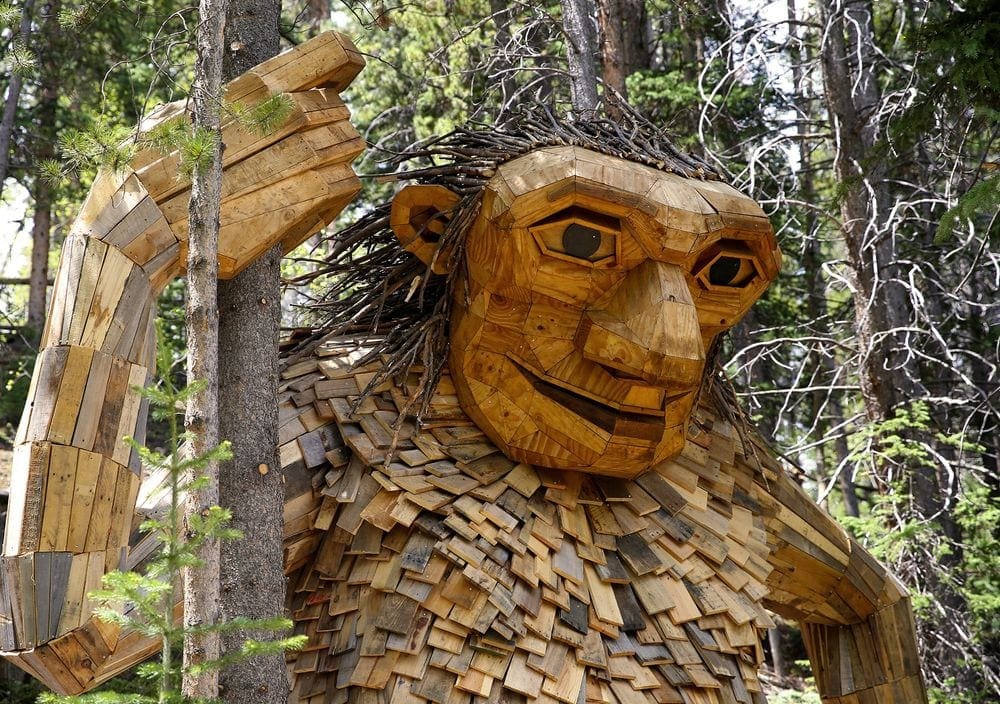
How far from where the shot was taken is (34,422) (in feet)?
8.11

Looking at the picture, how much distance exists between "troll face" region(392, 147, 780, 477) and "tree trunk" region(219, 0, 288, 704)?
0.63m

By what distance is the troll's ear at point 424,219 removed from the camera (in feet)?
11.1

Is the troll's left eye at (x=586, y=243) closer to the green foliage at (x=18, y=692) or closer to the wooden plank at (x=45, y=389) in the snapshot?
the wooden plank at (x=45, y=389)

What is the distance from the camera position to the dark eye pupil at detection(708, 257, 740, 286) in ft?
10.8

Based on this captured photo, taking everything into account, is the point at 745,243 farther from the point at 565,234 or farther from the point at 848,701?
the point at 848,701

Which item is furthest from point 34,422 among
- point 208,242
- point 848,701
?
point 848,701

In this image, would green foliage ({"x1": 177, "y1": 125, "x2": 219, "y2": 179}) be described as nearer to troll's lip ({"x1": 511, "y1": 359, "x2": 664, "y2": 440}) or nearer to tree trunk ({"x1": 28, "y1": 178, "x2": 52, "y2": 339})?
troll's lip ({"x1": 511, "y1": 359, "x2": 664, "y2": 440})

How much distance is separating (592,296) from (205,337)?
4.12ft

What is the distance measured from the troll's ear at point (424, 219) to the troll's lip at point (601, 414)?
490 millimetres

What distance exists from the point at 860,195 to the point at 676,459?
2970 mm

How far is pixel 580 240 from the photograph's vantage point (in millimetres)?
3105

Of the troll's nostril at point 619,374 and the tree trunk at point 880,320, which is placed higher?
the tree trunk at point 880,320

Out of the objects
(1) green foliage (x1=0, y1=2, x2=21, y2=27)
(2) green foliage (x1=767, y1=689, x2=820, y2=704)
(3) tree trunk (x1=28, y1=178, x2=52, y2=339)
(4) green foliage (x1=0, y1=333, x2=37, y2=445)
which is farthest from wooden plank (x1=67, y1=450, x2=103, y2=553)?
(2) green foliage (x1=767, y1=689, x2=820, y2=704)

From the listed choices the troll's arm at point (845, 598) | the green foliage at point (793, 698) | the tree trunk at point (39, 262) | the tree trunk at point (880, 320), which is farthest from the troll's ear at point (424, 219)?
the green foliage at point (793, 698)
